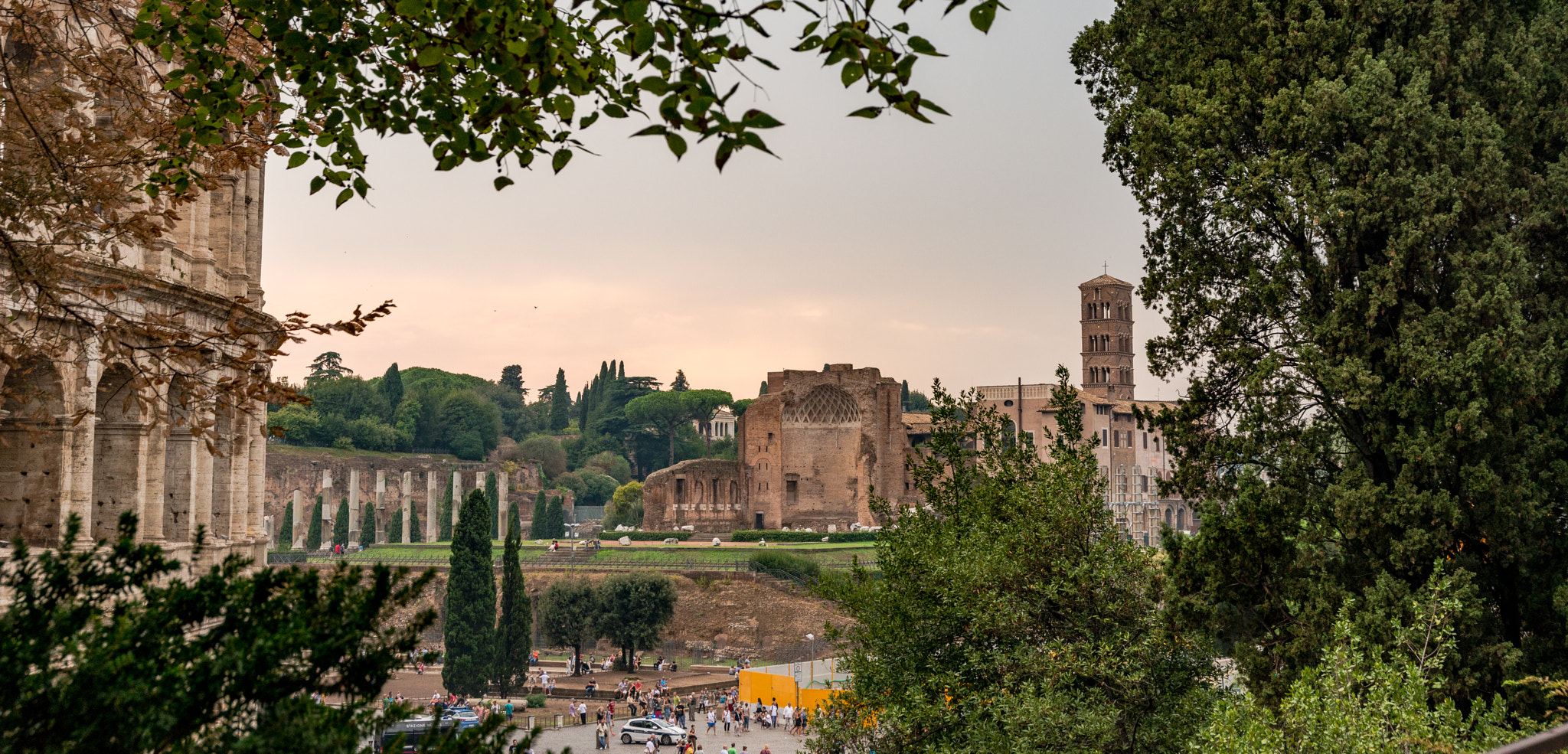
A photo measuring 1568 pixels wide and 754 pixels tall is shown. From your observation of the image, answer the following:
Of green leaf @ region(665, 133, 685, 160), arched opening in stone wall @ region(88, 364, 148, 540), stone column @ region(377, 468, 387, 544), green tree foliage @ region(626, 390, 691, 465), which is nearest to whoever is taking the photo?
green leaf @ region(665, 133, 685, 160)

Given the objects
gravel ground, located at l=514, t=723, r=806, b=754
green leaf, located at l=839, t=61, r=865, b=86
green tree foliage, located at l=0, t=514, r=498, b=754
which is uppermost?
green leaf, located at l=839, t=61, r=865, b=86

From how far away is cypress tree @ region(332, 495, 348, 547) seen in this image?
203ft

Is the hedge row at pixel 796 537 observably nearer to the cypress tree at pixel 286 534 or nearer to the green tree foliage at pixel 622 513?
the green tree foliage at pixel 622 513

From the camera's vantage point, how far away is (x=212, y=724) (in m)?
4.21

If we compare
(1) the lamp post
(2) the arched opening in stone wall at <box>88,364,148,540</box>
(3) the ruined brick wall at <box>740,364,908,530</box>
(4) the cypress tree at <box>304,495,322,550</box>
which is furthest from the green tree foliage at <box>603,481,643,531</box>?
(2) the arched opening in stone wall at <box>88,364,148,540</box>

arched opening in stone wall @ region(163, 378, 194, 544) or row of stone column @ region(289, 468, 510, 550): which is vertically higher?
arched opening in stone wall @ region(163, 378, 194, 544)

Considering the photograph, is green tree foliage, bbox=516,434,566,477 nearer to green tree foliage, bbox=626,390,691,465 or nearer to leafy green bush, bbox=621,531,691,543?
green tree foliage, bbox=626,390,691,465

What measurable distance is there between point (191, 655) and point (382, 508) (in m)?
68.3

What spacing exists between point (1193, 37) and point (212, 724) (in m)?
10.3

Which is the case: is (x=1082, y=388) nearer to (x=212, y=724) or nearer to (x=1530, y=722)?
(x=1530, y=722)

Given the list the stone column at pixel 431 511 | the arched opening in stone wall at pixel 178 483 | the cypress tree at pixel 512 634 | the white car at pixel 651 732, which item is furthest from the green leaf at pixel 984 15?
the stone column at pixel 431 511

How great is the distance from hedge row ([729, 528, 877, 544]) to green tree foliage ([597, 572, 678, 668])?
1885cm

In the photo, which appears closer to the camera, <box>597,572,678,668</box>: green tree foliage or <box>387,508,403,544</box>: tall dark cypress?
<box>597,572,678,668</box>: green tree foliage

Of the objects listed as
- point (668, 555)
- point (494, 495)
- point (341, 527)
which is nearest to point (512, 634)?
point (668, 555)
